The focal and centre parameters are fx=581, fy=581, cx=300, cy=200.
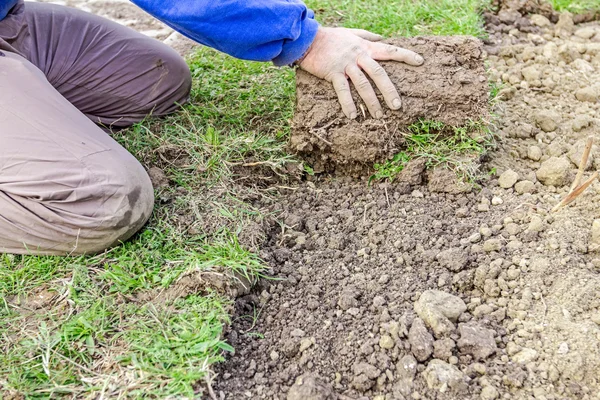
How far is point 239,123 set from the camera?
264cm

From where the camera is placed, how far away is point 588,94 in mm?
2770

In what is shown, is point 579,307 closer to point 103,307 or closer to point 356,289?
point 356,289

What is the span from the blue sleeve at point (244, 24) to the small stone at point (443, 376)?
1255mm

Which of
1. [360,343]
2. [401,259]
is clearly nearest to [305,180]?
[401,259]

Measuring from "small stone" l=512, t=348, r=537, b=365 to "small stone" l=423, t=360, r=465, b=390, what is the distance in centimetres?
18

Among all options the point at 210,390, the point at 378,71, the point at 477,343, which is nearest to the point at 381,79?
the point at 378,71

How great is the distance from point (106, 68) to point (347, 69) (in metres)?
1.20

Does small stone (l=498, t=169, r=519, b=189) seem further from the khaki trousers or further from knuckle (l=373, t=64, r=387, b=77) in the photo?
the khaki trousers

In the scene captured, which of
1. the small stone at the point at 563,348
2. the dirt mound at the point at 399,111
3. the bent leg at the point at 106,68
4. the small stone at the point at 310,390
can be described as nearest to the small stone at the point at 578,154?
the dirt mound at the point at 399,111

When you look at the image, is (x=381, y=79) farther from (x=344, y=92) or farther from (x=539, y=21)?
(x=539, y=21)

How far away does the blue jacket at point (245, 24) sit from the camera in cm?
202

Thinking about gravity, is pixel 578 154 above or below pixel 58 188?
below

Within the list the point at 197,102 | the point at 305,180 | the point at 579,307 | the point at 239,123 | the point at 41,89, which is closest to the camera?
the point at 579,307

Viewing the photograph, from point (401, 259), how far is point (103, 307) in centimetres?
100
